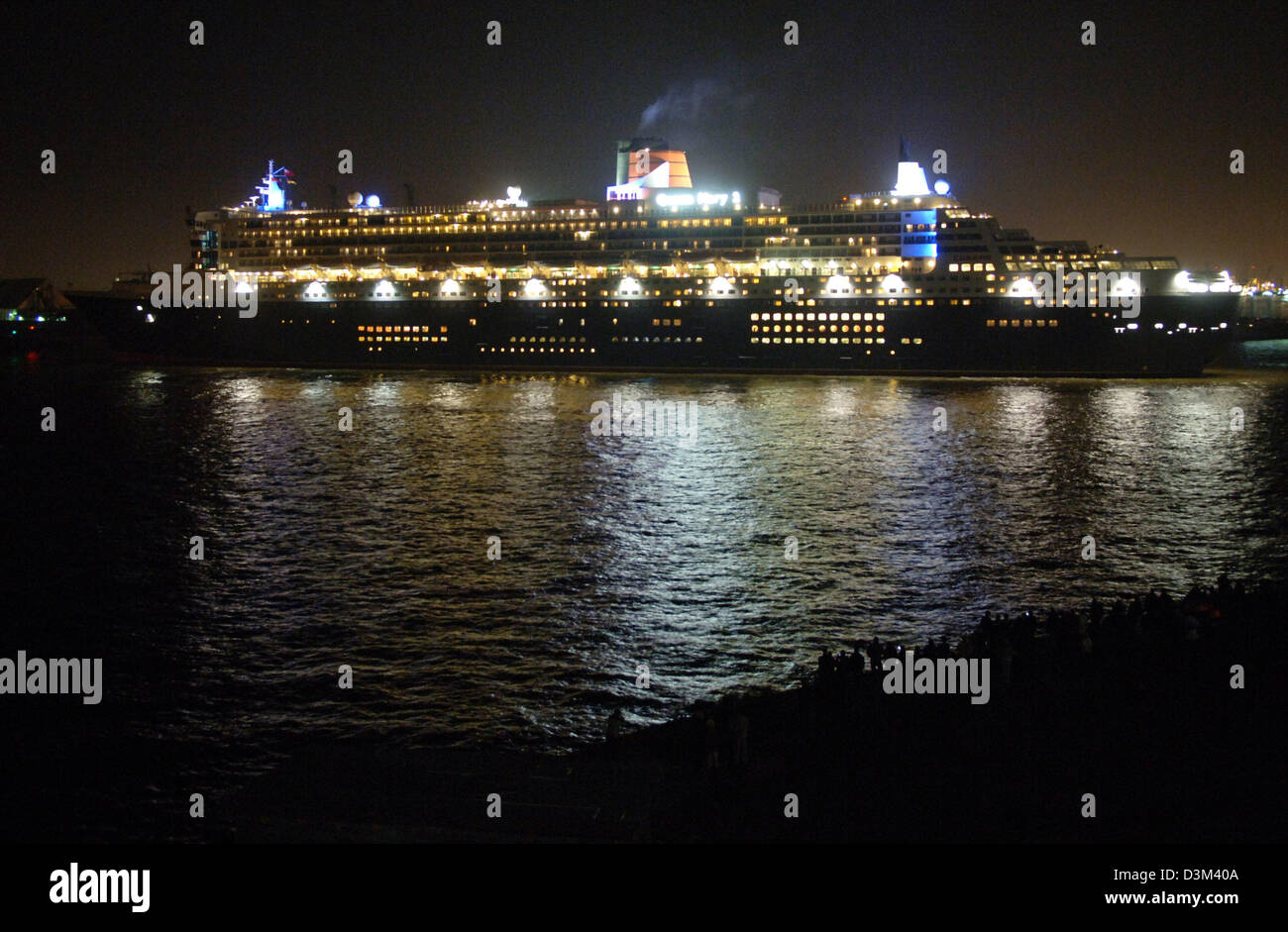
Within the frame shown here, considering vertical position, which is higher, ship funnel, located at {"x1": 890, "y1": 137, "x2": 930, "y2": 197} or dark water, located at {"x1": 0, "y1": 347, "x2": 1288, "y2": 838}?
ship funnel, located at {"x1": 890, "y1": 137, "x2": 930, "y2": 197}

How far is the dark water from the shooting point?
1389 centimetres

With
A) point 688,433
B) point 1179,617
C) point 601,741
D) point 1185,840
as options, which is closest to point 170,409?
point 688,433

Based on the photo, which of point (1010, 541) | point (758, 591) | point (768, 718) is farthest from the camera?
point (1010, 541)

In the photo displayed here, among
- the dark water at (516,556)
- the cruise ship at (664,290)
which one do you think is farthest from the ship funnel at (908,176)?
the dark water at (516,556)

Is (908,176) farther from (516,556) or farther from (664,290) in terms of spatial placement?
(516,556)

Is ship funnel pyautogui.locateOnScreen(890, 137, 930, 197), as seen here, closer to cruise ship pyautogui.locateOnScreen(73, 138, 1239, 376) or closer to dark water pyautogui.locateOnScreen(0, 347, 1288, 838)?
cruise ship pyautogui.locateOnScreen(73, 138, 1239, 376)

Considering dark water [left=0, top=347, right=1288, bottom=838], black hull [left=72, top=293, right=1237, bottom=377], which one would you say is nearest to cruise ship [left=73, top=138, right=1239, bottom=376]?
black hull [left=72, top=293, right=1237, bottom=377]

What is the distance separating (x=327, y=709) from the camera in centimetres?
1392

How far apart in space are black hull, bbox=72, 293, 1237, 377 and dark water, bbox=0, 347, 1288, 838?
1567 cm

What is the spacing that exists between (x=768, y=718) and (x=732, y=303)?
55459 mm

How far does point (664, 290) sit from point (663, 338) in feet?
10.8

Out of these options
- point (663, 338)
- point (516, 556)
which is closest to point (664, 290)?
point (663, 338)

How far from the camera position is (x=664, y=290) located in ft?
223
